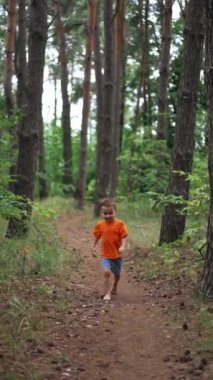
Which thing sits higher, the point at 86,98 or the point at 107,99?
the point at 86,98

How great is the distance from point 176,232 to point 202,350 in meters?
6.10

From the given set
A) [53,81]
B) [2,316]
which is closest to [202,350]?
[2,316]

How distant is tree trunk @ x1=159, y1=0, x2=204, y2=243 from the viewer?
439 inches

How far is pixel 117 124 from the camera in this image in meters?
23.9

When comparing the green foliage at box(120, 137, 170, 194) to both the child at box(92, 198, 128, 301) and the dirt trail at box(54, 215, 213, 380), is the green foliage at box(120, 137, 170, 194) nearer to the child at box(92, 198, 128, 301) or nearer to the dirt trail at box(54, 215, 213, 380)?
the dirt trail at box(54, 215, 213, 380)

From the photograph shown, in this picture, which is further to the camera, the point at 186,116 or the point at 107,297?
the point at 186,116

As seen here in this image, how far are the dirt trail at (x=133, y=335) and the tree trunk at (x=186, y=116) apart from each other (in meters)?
2.47

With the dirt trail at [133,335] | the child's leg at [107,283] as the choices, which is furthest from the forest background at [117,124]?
the child's leg at [107,283]

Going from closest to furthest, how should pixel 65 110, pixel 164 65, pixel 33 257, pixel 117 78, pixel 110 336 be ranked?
pixel 110 336 → pixel 33 257 → pixel 164 65 → pixel 117 78 → pixel 65 110

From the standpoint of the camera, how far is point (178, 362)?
5703 millimetres

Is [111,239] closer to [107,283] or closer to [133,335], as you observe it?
[107,283]

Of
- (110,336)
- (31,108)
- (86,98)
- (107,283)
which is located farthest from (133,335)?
(86,98)

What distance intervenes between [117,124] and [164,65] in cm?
485

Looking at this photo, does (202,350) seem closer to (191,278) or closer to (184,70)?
(191,278)
